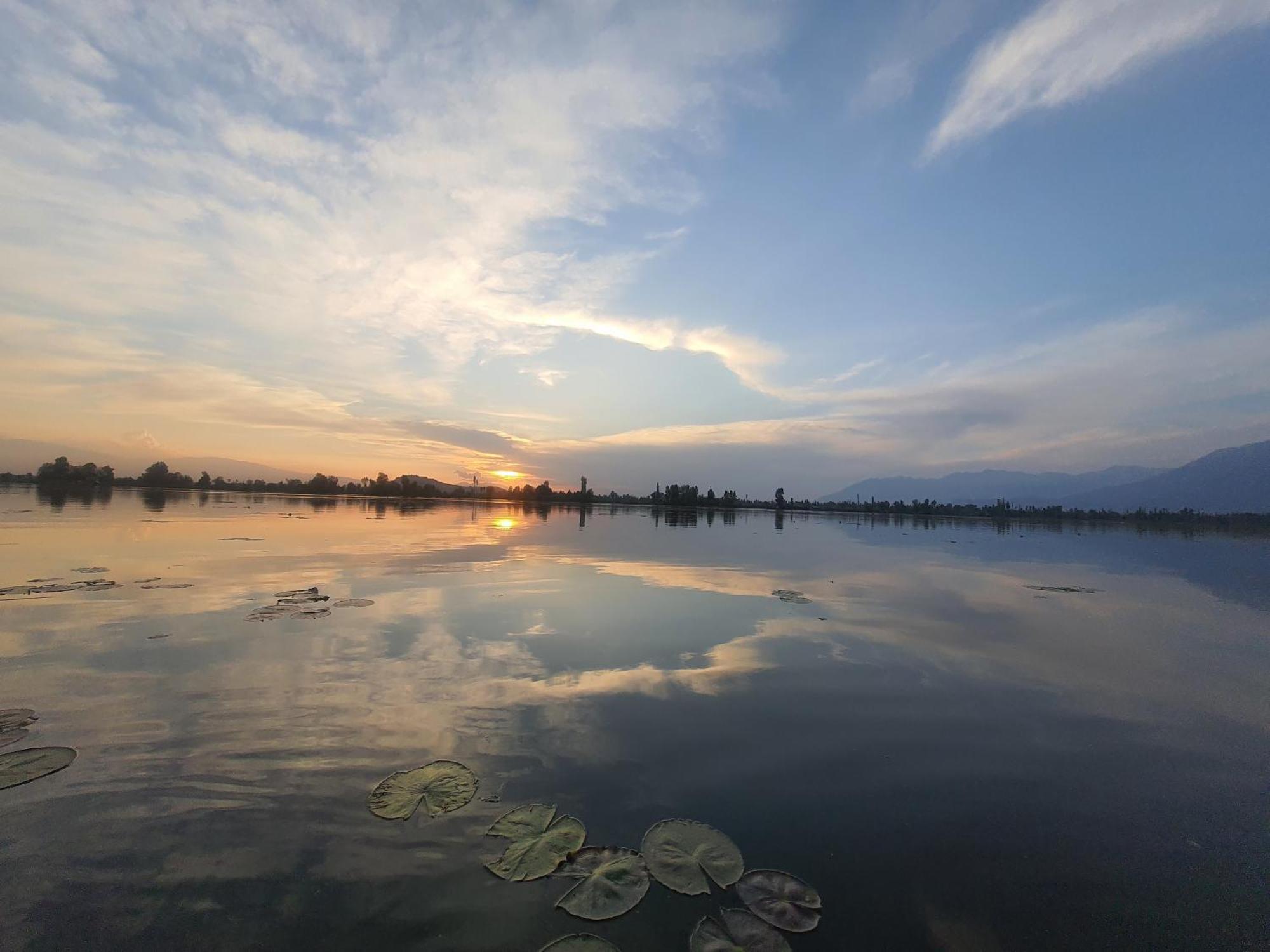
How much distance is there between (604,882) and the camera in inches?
172

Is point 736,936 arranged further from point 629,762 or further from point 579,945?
point 629,762

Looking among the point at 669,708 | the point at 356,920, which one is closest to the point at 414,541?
the point at 669,708

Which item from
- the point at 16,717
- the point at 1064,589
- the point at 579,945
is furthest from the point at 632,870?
the point at 1064,589

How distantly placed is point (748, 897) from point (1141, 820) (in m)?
4.90

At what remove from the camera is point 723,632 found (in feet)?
40.4

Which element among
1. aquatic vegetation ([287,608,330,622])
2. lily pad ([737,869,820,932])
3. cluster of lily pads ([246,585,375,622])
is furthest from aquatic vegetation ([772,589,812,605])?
aquatic vegetation ([287,608,330,622])

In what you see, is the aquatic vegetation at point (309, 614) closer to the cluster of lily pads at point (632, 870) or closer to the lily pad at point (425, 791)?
the lily pad at point (425, 791)

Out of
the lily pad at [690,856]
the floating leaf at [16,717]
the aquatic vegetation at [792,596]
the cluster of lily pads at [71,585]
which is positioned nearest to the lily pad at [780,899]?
the lily pad at [690,856]

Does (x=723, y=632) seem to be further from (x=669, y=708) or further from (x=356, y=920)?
(x=356, y=920)

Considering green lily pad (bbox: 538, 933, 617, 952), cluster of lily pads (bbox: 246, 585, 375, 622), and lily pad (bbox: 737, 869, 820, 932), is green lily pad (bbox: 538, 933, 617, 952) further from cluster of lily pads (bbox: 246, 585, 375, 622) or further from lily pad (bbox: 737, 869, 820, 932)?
cluster of lily pads (bbox: 246, 585, 375, 622)

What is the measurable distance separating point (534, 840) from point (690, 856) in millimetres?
1471

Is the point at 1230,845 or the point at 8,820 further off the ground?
the point at 8,820

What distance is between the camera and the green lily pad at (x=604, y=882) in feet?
13.4

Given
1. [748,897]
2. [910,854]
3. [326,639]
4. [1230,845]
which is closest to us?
[748,897]
